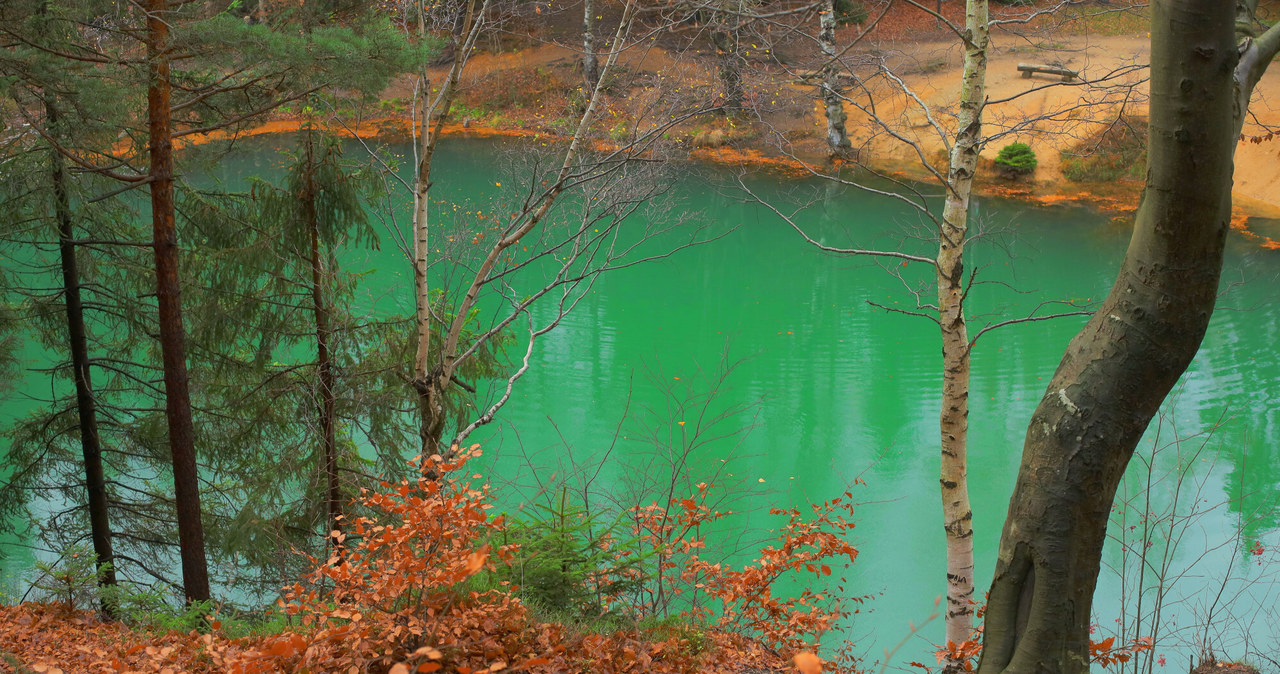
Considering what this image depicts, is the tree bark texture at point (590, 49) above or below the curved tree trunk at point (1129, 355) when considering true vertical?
above

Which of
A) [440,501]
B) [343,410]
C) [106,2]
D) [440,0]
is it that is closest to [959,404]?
[440,501]

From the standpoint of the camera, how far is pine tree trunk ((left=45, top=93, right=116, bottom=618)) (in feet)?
21.6

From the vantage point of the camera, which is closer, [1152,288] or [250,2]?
[1152,288]

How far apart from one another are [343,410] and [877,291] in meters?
9.21

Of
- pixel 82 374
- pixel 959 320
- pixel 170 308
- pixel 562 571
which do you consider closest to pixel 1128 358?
pixel 959 320

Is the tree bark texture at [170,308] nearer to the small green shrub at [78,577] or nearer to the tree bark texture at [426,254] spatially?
the small green shrub at [78,577]

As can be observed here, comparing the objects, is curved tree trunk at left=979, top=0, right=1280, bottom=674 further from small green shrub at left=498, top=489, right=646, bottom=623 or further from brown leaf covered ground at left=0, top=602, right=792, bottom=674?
small green shrub at left=498, top=489, right=646, bottom=623

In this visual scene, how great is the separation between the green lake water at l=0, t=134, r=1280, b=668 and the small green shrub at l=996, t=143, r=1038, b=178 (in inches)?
51.7

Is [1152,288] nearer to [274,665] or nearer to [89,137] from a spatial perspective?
[274,665]

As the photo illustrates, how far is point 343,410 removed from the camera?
7.05m

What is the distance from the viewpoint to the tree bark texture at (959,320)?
4.66 meters

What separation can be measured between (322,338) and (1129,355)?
18.2 feet

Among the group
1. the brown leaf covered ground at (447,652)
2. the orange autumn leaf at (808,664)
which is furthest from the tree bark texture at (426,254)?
the orange autumn leaf at (808,664)

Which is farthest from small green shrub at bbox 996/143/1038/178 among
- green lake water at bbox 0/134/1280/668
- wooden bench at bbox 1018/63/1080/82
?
wooden bench at bbox 1018/63/1080/82
